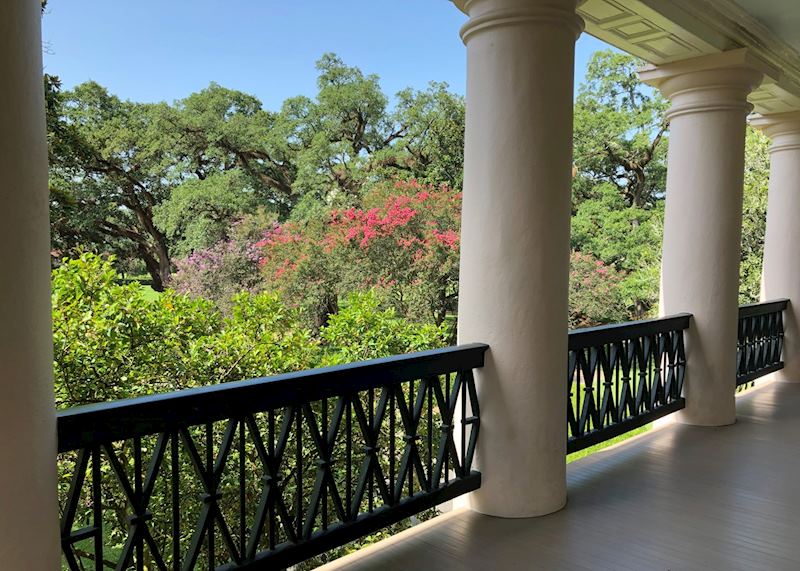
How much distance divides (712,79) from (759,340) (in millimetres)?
2765

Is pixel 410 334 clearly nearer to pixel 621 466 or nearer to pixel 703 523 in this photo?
pixel 621 466

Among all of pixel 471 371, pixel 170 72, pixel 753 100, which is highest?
pixel 170 72

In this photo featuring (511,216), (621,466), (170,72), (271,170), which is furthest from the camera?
(170,72)

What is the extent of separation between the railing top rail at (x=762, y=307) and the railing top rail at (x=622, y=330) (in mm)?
1325

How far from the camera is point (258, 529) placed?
7.57 feet

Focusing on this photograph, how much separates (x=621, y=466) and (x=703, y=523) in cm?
86

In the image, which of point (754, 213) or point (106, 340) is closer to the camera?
point (106, 340)

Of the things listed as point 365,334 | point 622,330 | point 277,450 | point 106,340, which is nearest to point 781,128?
point 622,330

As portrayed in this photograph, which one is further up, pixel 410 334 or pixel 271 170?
pixel 271 170

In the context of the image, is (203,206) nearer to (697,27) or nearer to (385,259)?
(385,259)

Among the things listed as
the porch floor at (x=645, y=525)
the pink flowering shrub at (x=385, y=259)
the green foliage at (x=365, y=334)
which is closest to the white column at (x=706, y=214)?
the porch floor at (x=645, y=525)

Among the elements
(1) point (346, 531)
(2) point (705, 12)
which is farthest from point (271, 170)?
(1) point (346, 531)

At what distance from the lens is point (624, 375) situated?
4.29 m

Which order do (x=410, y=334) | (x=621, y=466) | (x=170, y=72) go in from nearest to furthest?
(x=621, y=466), (x=410, y=334), (x=170, y=72)
